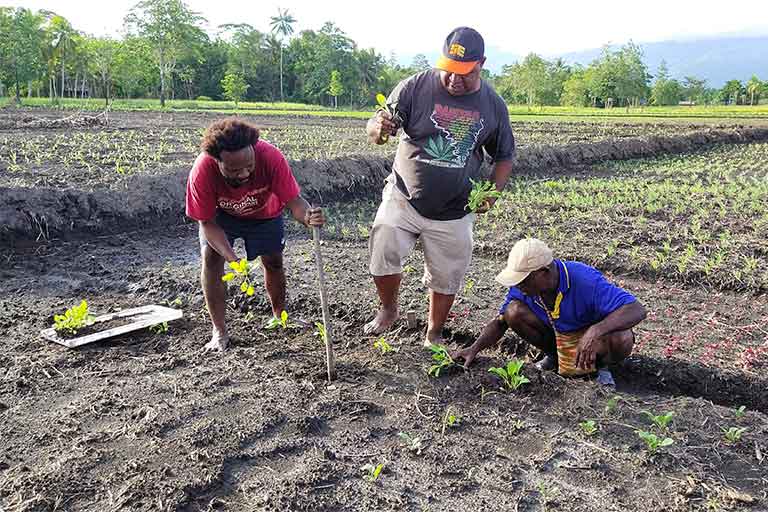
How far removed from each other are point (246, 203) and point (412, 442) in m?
1.87

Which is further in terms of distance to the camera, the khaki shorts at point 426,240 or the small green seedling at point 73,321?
the small green seedling at point 73,321

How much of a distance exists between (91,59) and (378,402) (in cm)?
4457

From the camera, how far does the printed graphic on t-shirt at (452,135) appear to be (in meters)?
3.85

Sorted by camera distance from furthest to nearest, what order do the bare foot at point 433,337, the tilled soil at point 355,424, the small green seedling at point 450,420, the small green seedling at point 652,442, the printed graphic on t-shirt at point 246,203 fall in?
1. the bare foot at point 433,337
2. the printed graphic on t-shirt at point 246,203
3. the small green seedling at point 450,420
4. the small green seedling at point 652,442
5. the tilled soil at point 355,424

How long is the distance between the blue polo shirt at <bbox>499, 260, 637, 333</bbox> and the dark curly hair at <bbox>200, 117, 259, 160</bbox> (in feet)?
6.24

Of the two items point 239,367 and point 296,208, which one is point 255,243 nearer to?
point 296,208

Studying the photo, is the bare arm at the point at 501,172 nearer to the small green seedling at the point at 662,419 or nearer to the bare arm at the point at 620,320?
the bare arm at the point at 620,320

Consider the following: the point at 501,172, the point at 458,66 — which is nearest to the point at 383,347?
the point at 501,172

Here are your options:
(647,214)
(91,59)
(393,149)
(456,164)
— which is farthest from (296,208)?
(91,59)

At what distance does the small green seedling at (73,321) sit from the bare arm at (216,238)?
3.67ft

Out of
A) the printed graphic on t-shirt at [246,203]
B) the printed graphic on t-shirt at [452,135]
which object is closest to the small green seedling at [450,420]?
the printed graphic on t-shirt at [452,135]

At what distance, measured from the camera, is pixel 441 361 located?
12.8 ft

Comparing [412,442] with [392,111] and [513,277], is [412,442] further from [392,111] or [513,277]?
[392,111]

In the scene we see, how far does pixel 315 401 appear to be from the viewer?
3541 mm
